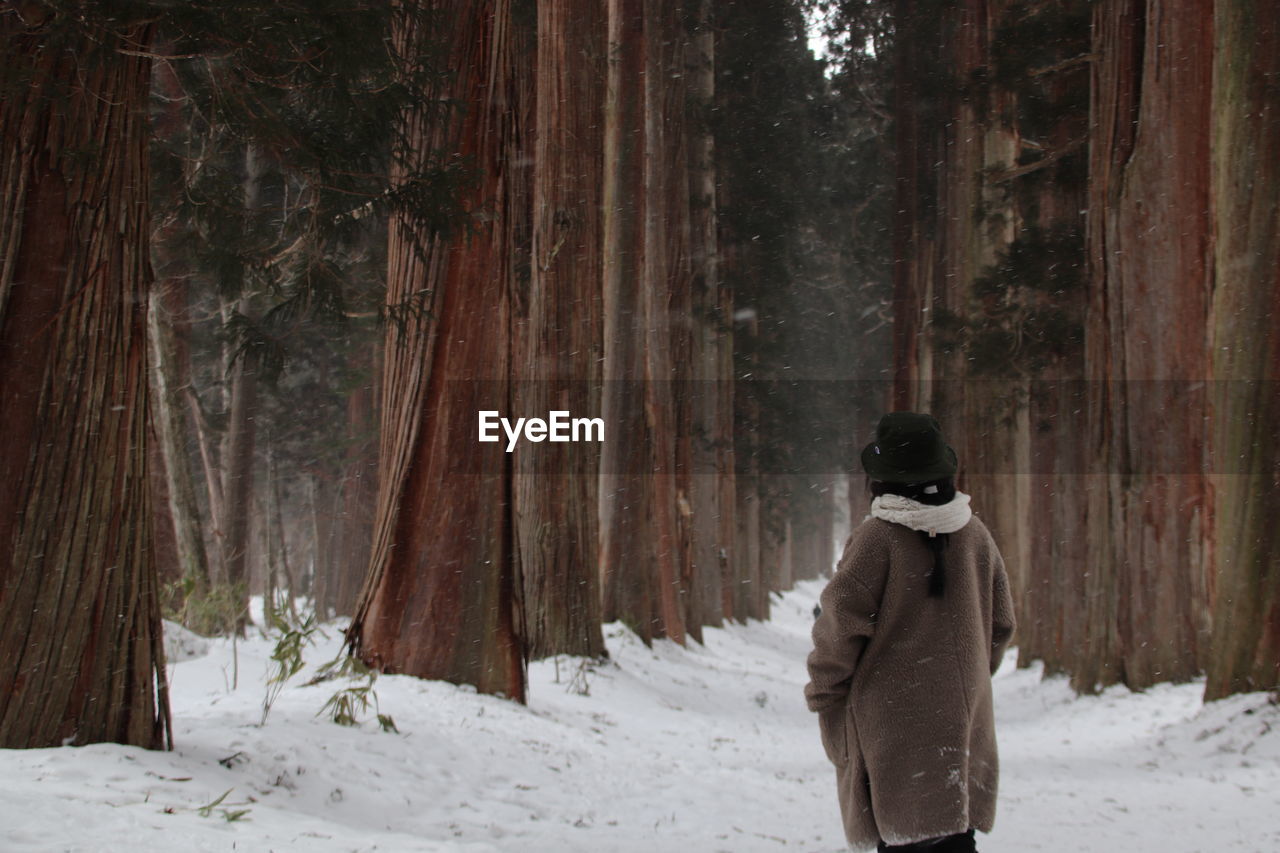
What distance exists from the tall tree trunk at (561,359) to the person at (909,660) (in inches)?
267

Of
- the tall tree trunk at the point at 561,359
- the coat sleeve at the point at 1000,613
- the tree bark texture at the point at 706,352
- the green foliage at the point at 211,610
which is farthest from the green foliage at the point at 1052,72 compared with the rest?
the coat sleeve at the point at 1000,613

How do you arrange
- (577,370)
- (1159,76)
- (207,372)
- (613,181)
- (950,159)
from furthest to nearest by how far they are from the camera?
(207,372)
(950,159)
(613,181)
(577,370)
(1159,76)

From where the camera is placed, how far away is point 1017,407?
14414mm

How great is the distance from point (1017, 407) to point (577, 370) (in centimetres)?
668

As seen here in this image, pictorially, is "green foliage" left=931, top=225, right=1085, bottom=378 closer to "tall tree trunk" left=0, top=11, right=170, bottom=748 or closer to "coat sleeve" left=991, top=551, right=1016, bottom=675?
"coat sleeve" left=991, top=551, right=1016, bottom=675

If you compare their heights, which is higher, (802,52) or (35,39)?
(802,52)

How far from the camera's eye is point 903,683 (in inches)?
131

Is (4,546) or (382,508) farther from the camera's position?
(382,508)

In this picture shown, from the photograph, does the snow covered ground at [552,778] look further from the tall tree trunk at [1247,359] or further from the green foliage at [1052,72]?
the green foliage at [1052,72]

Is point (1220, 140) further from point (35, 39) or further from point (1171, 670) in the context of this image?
point (35, 39)

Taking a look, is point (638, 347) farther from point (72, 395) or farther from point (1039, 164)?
point (72, 395)

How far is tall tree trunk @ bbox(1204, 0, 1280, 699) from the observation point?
6.89 metres

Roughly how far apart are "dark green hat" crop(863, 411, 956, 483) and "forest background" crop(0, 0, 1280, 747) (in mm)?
3024

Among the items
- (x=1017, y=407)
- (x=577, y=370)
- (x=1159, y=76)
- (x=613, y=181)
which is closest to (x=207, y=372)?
(x=613, y=181)
